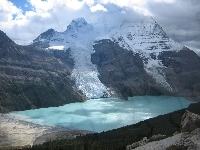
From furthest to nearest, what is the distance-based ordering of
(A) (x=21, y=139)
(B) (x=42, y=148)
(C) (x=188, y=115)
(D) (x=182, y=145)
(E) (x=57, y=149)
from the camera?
1. (A) (x=21, y=139)
2. (B) (x=42, y=148)
3. (E) (x=57, y=149)
4. (C) (x=188, y=115)
5. (D) (x=182, y=145)

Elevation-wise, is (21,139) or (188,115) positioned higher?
(188,115)

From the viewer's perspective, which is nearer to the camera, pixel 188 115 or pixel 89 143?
pixel 188 115

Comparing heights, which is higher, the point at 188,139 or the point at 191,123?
the point at 191,123

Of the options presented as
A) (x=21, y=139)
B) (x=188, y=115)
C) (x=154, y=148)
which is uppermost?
(x=188, y=115)

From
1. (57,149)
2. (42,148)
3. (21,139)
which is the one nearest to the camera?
(57,149)

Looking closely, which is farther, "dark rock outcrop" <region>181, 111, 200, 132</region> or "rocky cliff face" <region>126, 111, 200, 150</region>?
"dark rock outcrop" <region>181, 111, 200, 132</region>

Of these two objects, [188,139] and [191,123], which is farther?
[191,123]

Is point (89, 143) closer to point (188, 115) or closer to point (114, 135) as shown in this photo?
point (114, 135)

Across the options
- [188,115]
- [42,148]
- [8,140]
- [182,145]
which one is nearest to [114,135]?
[42,148]

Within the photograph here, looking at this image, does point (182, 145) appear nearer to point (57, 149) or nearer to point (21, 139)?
point (57, 149)

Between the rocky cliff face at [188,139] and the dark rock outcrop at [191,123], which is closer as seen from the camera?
the rocky cliff face at [188,139]

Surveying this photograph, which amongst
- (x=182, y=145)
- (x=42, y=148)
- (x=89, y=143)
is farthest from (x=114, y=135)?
(x=182, y=145)
